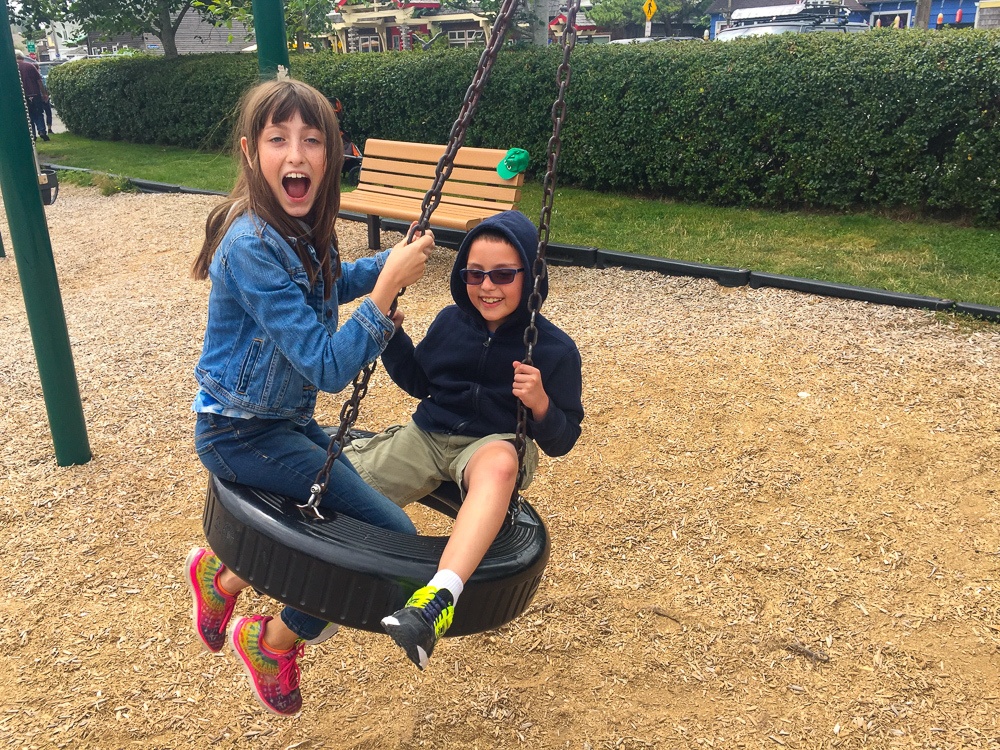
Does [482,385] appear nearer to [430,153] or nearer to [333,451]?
[333,451]

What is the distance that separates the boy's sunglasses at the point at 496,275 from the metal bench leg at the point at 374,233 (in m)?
4.84

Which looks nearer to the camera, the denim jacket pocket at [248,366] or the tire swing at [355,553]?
the tire swing at [355,553]

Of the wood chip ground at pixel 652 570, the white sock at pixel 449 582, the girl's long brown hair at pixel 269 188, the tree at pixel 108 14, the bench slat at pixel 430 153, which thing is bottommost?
the wood chip ground at pixel 652 570

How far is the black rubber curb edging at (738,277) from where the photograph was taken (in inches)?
200

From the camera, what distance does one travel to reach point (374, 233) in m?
7.00

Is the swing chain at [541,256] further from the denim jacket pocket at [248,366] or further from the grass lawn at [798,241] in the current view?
the grass lawn at [798,241]

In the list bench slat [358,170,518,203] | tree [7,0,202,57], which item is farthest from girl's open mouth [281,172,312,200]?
tree [7,0,202,57]

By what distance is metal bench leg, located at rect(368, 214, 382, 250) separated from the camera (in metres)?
6.92

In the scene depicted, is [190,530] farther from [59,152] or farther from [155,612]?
[59,152]

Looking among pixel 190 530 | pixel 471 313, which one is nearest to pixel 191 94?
pixel 190 530

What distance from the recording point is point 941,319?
497cm

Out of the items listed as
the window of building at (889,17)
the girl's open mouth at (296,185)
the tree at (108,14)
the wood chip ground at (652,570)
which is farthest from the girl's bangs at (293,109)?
the window of building at (889,17)

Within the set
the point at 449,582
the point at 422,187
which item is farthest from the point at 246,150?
the point at 422,187

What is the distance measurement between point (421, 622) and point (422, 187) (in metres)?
5.62
